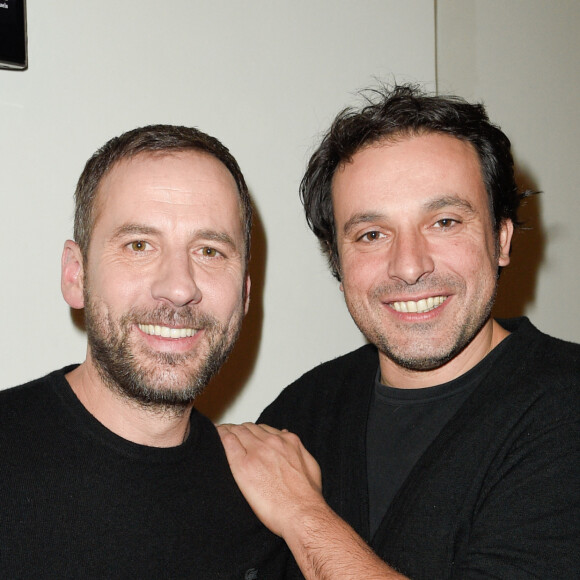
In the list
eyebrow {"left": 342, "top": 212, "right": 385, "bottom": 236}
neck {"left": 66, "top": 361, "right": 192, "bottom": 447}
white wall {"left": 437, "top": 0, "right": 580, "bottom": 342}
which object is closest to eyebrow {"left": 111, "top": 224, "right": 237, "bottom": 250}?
neck {"left": 66, "top": 361, "right": 192, "bottom": 447}

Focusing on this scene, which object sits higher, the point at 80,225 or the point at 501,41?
the point at 501,41

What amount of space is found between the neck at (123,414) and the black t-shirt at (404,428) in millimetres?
499

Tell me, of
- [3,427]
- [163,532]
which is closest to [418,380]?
[163,532]

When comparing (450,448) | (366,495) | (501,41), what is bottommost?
(366,495)

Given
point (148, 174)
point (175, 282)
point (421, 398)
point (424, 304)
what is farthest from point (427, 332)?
point (148, 174)

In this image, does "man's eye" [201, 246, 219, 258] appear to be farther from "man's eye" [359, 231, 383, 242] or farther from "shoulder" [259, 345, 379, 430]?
"shoulder" [259, 345, 379, 430]

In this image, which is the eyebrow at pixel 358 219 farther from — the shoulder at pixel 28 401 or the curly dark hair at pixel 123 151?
the shoulder at pixel 28 401

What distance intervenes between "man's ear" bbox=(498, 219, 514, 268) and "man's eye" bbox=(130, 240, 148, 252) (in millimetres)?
920

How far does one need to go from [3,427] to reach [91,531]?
0.27 m

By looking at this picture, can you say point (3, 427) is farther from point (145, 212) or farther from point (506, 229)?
point (506, 229)

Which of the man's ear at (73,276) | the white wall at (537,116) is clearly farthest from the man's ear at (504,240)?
the man's ear at (73,276)

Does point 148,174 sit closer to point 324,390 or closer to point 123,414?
point 123,414

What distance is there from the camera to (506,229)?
1.91 meters

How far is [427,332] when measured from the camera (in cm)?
170
